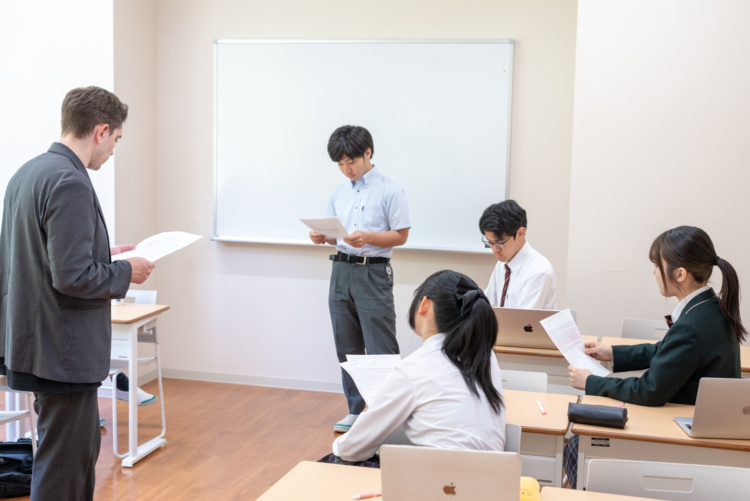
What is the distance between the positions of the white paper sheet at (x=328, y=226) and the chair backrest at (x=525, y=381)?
1.32 meters

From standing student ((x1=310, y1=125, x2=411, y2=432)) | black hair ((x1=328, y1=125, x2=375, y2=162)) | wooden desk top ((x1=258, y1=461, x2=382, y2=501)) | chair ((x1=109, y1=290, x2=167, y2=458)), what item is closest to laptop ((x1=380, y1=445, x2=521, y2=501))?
wooden desk top ((x1=258, y1=461, x2=382, y2=501))

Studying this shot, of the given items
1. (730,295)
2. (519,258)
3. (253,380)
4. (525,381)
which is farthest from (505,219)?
(253,380)

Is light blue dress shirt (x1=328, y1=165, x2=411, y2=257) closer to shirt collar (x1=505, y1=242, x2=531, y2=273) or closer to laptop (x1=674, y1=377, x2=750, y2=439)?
shirt collar (x1=505, y1=242, x2=531, y2=273)

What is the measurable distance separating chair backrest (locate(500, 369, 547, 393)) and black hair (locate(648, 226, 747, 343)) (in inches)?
24.8

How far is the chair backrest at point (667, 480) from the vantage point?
1706 mm

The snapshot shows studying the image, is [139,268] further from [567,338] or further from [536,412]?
[567,338]

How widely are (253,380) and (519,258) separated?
252 centimetres

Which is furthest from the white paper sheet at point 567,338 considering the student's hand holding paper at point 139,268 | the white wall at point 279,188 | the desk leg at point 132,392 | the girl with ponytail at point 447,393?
the desk leg at point 132,392

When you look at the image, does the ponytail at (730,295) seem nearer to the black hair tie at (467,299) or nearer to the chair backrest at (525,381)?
the chair backrest at (525,381)

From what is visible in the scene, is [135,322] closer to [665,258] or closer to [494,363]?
[494,363]

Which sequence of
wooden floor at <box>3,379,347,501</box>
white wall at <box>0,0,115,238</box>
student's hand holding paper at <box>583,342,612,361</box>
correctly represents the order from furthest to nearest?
1. white wall at <box>0,0,115,238</box>
2. wooden floor at <box>3,379,347,501</box>
3. student's hand holding paper at <box>583,342,612,361</box>

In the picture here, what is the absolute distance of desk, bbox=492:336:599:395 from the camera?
10.6 feet

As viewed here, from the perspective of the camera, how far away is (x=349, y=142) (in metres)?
4.14

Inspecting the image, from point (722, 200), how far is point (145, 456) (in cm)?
353
